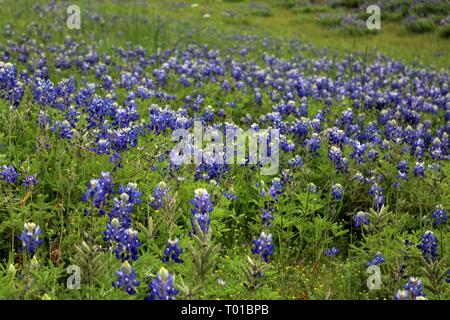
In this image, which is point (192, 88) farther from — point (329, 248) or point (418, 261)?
point (418, 261)

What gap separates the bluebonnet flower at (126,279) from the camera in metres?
2.83

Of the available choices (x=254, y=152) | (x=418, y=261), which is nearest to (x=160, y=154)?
(x=254, y=152)

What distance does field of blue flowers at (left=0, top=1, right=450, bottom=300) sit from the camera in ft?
10.3

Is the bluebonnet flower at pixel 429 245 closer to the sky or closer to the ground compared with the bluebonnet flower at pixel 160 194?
closer to the ground

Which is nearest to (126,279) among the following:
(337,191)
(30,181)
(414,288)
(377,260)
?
(30,181)

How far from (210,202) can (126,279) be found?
38.9 inches

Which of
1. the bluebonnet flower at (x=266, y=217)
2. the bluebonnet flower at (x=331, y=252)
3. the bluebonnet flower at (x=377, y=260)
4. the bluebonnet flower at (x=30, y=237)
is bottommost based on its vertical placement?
the bluebonnet flower at (x=331, y=252)

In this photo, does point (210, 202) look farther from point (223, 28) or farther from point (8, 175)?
point (223, 28)

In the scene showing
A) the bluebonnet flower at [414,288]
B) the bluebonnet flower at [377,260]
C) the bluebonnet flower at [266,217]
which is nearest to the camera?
the bluebonnet flower at [414,288]

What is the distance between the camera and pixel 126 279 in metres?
2.86

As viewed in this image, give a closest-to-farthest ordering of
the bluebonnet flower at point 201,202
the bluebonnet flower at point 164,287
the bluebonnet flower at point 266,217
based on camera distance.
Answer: the bluebonnet flower at point 164,287 → the bluebonnet flower at point 201,202 → the bluebonnet flower at point 266,217

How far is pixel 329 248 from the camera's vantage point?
4.28 meters

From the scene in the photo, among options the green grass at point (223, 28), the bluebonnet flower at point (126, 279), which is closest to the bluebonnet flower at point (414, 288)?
the bluebonnet flower at point (126, 279)

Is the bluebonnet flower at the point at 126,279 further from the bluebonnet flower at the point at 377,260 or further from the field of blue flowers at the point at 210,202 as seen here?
the bluebonnet flower at the point at 377,260
